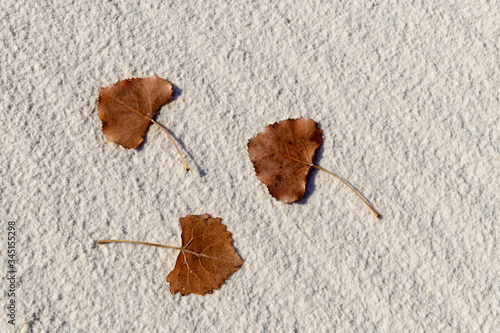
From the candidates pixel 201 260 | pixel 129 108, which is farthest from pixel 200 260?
pixel 129 108

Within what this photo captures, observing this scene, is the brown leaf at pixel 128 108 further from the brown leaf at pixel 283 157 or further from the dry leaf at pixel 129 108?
the brown leaf at pixel 283 157

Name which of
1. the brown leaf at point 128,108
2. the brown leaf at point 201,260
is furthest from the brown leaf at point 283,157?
the brown leaf at point 128,108

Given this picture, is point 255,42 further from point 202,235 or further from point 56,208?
point 56,208

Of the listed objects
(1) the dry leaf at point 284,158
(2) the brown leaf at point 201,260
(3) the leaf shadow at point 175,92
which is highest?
(3) the leaf shadow at point 175,92

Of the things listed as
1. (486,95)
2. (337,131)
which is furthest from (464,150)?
(337,131)

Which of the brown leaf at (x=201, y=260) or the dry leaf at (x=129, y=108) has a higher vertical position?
the dry leaf at (x=129, y=108)
